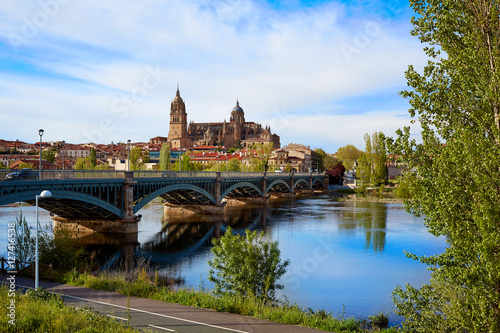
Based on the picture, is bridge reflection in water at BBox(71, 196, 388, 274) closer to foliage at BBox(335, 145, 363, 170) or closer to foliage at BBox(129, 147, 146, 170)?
foliage at BBox(129, 147, 146, 170)

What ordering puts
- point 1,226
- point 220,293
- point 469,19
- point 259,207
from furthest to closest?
1. point 259,207
2. point 1,226
3. point 220,293
4. point 469,19

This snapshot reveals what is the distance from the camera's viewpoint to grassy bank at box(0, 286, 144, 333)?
9688mm

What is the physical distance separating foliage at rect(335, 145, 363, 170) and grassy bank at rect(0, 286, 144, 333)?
13192 cm

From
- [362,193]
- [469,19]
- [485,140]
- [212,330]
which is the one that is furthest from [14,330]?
[362,193]

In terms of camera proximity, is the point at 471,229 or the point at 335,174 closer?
the point at 471,229

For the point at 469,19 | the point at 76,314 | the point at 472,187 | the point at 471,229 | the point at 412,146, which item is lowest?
the point at 76,314

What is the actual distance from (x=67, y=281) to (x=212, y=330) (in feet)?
28.0

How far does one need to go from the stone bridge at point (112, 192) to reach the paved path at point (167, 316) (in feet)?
40.6

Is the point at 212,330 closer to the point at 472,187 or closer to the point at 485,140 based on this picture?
the point at 472,187

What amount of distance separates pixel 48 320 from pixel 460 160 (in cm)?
1099

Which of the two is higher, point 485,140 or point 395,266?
point 485,140

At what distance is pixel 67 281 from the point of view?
54.9 ft

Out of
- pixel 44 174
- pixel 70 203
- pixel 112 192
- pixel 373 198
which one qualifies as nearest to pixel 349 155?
pixel 373 198

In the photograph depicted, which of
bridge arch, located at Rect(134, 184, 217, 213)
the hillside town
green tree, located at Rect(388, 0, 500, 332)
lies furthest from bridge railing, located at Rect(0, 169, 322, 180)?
the hillside town
